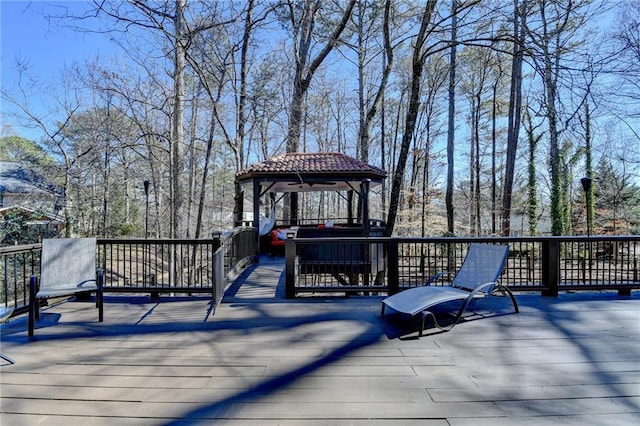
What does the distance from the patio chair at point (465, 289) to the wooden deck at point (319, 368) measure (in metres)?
0.22

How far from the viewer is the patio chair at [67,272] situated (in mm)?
3410

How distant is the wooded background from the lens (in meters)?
4.53

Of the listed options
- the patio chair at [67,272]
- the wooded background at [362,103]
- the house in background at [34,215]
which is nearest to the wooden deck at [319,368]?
the patio chair at [67,272]

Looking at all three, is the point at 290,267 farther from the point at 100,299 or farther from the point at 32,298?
the point at 32,298

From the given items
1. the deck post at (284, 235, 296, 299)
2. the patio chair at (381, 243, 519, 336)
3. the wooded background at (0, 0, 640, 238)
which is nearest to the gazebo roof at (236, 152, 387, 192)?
the wooded background at (0, 0, 640, 238)

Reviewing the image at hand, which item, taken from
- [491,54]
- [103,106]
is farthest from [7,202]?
[491,54]

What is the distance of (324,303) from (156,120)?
42.1 ft

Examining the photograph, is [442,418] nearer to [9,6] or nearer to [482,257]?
[482,257]

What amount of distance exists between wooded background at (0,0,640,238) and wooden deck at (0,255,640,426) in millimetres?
2440

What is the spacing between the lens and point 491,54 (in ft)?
50.8

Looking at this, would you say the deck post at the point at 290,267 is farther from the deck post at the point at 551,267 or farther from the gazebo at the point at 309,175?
the gazebo at the point at 309,175

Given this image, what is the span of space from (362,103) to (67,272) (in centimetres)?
1551

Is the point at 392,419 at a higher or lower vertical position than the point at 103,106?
lower

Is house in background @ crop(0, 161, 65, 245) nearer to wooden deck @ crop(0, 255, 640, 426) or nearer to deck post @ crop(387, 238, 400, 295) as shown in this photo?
wooden deck @ crop(0, 255, 640, 426)
